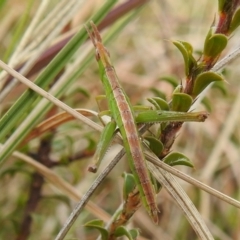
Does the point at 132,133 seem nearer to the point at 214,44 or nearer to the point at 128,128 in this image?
the point at 128,128

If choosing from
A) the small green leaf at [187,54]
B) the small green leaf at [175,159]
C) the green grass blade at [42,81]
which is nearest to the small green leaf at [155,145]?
the small green leaf at [175,159]

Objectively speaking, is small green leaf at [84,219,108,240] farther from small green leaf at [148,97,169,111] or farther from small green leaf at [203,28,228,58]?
small green leaf at [203,28,228,58]

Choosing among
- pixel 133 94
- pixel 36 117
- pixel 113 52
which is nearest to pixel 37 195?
pixel 36 117

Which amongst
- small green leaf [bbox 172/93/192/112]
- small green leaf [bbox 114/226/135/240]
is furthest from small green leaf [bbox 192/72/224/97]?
small green leaf [bbox 114/226/135/240]

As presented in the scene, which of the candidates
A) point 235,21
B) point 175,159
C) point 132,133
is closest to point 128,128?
point 132,133

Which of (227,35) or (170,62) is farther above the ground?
(170,62)

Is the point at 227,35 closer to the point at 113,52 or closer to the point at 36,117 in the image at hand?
the point at 36,117
